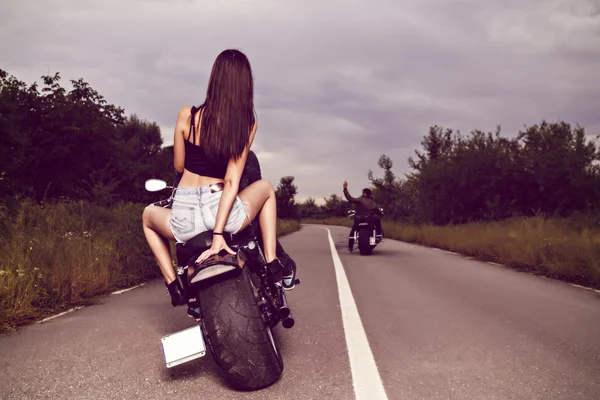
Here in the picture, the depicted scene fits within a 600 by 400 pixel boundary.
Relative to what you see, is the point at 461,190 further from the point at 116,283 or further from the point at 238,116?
the point at 238,116

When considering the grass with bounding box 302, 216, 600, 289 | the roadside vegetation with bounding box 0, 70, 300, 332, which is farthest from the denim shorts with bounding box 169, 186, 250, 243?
the grass with bounding box 302, 216, 600, 289

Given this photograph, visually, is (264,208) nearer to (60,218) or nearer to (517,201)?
(60,218)

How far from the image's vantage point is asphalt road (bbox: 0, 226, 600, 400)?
2764mm

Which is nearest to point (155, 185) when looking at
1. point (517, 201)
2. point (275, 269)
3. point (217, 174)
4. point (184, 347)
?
point (217, 174)

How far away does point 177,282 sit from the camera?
9.89ft

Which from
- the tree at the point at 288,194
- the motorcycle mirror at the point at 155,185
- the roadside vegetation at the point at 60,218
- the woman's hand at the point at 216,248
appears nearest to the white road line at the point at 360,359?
the woman's hand at the point at 216,248

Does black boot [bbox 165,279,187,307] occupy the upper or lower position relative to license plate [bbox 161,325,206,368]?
upper

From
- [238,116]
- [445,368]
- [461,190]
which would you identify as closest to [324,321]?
[445,368]

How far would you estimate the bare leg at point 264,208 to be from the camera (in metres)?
3.18

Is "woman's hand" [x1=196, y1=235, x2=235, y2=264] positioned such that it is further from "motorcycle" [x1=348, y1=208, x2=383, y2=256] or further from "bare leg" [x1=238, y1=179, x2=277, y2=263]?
"motorcycle" [x1=348, y1=208, x2=383, y2=256]

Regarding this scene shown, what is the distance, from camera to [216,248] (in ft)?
8.91

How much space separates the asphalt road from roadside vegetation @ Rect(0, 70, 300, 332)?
50 cm

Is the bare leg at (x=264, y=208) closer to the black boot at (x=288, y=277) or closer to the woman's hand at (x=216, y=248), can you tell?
the black boot at (x=288, y=277)

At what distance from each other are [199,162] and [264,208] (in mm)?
546
